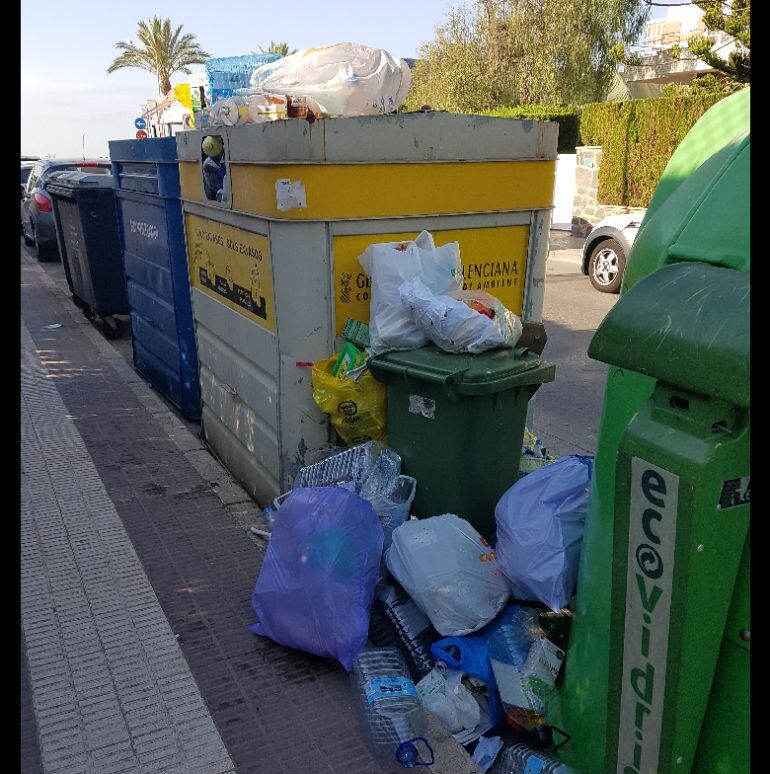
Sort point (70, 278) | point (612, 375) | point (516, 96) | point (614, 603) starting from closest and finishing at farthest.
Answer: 1. point (614, 603)
2. point (612, 375)
3. point (70, 278)
4. point (516, 96)

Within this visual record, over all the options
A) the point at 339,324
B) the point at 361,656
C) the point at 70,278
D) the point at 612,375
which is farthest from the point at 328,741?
the point at 70,278

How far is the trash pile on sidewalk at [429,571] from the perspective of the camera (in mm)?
2631

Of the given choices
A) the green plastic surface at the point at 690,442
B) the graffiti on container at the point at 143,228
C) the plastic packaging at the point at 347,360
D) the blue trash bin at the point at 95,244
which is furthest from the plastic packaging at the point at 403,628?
the blue trash bin at the point at 95,244

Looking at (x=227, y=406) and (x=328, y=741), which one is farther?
(x=227, y=406)

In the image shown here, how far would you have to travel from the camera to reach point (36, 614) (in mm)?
3273

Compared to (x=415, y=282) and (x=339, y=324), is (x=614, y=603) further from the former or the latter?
(x=339, y=324)

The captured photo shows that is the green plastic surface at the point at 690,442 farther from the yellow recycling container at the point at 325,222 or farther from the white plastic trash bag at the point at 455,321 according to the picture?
the yellow recycling container at the point at 325,222

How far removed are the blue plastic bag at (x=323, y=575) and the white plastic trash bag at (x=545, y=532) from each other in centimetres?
53

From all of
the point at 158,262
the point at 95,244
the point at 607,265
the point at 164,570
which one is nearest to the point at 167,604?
the point at 164,570

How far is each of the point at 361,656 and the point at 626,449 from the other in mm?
1708

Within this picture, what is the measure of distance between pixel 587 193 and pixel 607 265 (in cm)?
597
